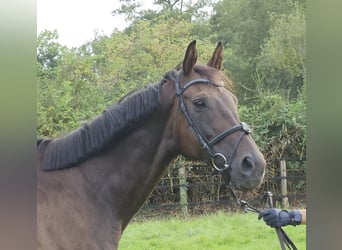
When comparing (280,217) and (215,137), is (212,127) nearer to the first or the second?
(215,137)

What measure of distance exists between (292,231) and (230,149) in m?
3.49

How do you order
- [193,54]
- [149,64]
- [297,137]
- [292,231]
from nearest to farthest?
[193,54] < [292,231] < [297,137] < [149,64]

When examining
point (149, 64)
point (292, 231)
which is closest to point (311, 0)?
point (292, 231)

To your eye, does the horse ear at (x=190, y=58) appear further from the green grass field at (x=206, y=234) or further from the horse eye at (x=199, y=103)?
the green grass field at (x=206, y=234)

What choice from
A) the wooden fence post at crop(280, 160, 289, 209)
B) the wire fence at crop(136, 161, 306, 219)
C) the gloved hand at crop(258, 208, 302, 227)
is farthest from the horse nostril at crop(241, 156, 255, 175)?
the wooden fence post at crop(280, 160, 289, 209)

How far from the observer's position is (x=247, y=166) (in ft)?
5.23

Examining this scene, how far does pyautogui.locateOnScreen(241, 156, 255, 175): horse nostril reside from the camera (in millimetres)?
1579

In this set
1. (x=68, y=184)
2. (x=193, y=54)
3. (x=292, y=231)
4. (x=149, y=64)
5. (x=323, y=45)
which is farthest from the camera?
(x=149, y=64)

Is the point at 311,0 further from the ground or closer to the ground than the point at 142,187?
further from the ground

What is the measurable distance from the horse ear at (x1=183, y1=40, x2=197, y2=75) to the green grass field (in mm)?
2884

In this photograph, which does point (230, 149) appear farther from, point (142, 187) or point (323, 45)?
point (323, 45)

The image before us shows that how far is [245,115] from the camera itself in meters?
5.93

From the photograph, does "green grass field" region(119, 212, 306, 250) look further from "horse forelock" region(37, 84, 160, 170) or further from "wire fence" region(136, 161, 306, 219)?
"horse forelock" region(37, 84, 160, 170)

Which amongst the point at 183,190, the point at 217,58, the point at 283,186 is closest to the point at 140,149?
the point at 217,58
